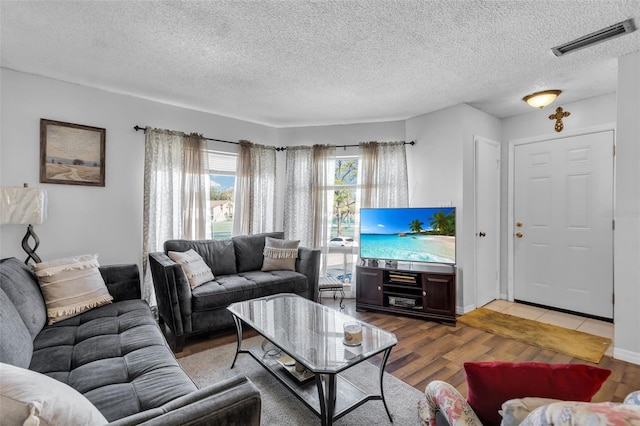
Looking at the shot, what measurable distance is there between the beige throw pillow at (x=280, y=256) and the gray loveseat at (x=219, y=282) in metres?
0.08

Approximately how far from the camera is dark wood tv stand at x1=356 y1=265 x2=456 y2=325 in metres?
3.31

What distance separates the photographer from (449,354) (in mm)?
2619

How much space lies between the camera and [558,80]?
9.86 feet

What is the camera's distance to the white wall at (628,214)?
2.46m

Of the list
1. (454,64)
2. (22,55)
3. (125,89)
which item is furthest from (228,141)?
(454,64)

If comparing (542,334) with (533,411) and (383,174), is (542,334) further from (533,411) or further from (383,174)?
(533,411)

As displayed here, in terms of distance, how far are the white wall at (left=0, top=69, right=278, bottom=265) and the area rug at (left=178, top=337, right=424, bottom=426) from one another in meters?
1.73

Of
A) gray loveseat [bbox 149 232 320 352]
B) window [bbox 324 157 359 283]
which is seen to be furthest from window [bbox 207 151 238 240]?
window [bbox 324 157 359 283]

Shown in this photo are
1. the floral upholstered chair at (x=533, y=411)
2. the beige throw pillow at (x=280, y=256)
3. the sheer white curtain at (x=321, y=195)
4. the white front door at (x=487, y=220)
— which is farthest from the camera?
the sheer white curtain at (x=321, y=195)

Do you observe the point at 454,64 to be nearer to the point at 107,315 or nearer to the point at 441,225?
the point at 441,225

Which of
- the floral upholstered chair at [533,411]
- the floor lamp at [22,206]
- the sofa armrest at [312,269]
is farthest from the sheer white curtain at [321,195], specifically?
the floral upholstered chair at [533,411]

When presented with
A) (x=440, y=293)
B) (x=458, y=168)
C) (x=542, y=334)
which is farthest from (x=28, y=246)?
(x=542, y=334)

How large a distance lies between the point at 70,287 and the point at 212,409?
6.71 ft

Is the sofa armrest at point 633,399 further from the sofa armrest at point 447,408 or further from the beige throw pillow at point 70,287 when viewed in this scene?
the beige throw pillow at point 70,287
